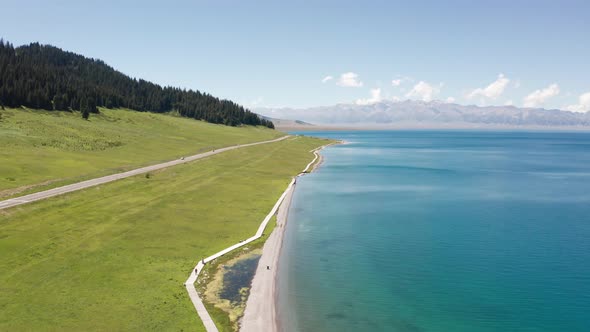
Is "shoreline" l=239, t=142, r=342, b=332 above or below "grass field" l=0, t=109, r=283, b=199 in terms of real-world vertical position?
below

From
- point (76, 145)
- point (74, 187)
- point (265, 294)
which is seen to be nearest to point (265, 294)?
point (265, 294)

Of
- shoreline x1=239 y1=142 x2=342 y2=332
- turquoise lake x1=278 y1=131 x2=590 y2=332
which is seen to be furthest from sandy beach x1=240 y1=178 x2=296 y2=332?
turquoise lake x1=278 y1=131 x2=590 y2=332

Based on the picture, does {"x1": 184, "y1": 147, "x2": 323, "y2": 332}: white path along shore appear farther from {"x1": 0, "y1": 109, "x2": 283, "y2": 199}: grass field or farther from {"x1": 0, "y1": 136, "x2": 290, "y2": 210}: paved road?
{"x1": 0, "y1": 109, "x2": 283, "y2": 199}: grass field

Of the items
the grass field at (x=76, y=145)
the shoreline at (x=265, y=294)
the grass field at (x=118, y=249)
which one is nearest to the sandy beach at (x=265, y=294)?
the shoreline at (x=265, y=294)

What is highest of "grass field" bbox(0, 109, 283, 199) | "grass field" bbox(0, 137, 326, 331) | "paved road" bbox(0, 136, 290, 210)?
"grass field" bbox(0, 109, 283, 199)

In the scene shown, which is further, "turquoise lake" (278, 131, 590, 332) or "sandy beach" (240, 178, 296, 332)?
"turquoise lake" (278, 131, 590, 332)

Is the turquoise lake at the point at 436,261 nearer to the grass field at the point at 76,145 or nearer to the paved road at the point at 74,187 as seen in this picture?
the paved road at the point at 74,187

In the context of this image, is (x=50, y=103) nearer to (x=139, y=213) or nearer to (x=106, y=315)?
(x=139, y=213)
